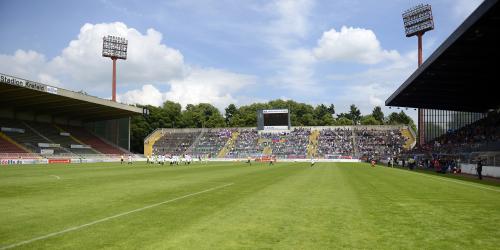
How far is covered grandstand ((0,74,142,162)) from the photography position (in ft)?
184

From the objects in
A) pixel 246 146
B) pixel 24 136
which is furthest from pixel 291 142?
pixel 24 136

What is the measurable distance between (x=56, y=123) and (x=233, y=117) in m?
71.3

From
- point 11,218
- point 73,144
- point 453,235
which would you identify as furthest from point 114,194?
point 73,144

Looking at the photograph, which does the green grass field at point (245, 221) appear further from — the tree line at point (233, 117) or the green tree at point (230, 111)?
the green tree at point (230, 111)

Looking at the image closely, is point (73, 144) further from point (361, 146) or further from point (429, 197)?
point (429, 197)

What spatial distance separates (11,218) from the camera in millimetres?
9750

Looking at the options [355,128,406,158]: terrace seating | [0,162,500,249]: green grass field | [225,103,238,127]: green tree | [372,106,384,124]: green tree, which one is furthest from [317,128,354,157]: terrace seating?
[0,162,500,249]: green grass field

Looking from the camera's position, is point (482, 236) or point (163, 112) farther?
point (163, 112)

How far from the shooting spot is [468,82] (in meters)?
42.3

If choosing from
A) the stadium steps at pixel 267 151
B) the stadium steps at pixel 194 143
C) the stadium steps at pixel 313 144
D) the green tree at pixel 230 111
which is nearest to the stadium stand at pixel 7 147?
the stadium steps at pixel 194 143

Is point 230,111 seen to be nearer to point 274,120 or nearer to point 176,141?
point 176,141

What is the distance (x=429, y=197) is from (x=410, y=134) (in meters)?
80.3

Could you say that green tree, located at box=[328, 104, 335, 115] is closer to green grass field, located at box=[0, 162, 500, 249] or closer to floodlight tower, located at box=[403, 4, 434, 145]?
floodlight tower, located at box=[403, 4, 434, 145]

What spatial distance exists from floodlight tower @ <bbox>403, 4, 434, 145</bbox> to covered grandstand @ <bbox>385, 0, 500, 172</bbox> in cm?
1072
